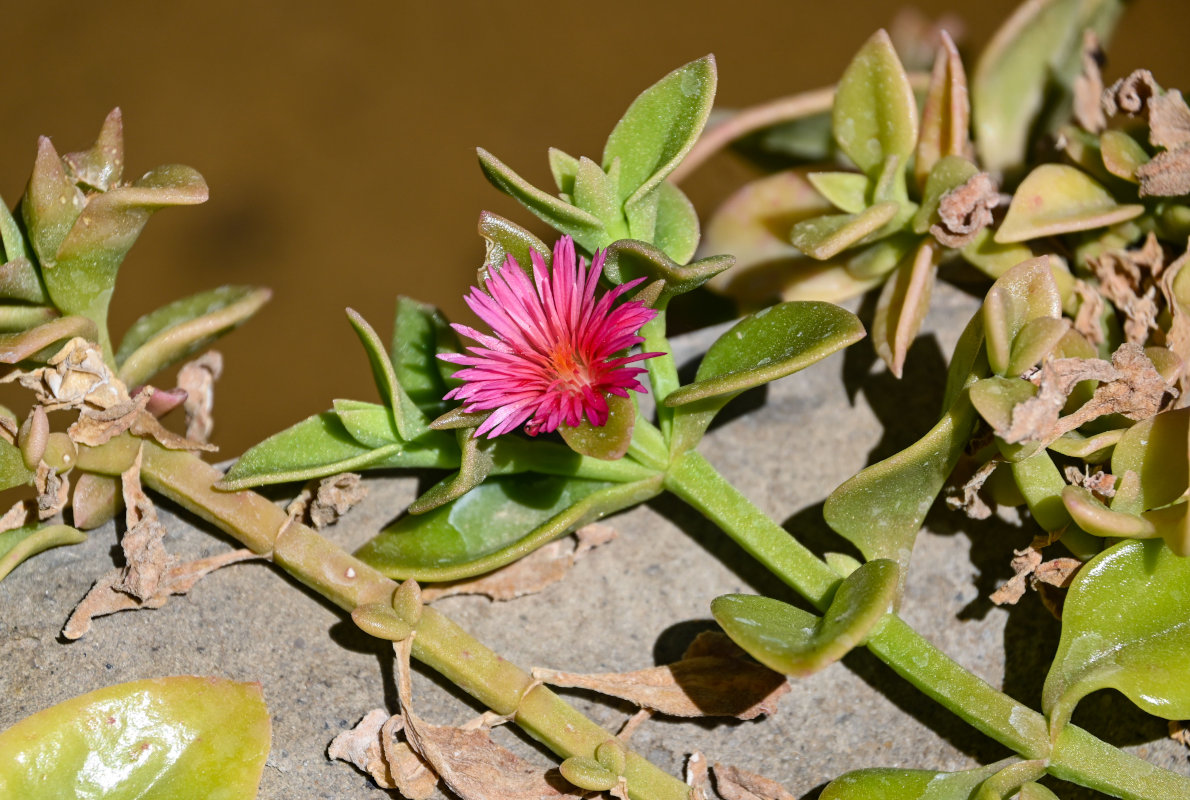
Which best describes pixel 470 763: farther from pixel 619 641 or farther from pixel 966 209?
pixel 966 209

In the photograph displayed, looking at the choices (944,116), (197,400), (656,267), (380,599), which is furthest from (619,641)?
(944,116)

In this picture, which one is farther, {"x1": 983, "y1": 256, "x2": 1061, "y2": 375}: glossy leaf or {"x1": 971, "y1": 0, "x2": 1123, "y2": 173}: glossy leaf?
{"x1": 971, "y1": 0, "x2": 1123, "y2": 173}: glossy leaf

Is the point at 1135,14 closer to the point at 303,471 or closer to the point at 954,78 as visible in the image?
the point at 954,78

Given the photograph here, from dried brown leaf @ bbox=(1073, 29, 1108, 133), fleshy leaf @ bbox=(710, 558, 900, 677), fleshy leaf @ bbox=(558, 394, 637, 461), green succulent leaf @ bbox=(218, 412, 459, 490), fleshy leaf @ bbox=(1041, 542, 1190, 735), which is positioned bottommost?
fleshy leaf @ bbox=(1041, 542, 1190, 735)

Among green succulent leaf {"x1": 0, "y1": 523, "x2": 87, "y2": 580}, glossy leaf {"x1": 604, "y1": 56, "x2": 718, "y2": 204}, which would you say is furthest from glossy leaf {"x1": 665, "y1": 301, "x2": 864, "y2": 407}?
green succulent leaf {"x1": 0, "y1": 523, "x2": 87, "y2": 580}

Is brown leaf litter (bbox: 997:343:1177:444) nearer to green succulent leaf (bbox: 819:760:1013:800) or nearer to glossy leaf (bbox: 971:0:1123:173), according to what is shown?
green succulent leaf (bbox: 819:760:1013:800)

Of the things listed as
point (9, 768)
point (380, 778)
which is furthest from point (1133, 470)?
point (9, 768)

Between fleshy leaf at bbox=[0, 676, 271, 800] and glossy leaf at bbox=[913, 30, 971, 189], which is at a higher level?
glossy leaf at bbox=[913, 30, 971, 189]
